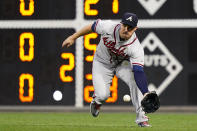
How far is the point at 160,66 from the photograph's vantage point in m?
12.7

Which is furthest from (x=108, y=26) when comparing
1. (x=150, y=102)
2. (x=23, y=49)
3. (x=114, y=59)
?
(x=23, y=49)

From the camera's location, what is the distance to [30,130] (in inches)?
325

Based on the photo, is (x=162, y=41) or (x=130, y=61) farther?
(x=162, y=41)

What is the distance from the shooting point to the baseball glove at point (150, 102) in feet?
27.1

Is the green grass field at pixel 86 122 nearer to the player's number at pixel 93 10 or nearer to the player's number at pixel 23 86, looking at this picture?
the player's number at pixel 23 86

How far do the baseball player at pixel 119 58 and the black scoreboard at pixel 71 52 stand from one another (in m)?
3.22

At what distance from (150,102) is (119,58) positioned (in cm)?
105

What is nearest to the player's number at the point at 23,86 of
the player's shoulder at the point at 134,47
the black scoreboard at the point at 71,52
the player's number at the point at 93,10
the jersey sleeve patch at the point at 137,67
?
the black scoreboard at the point at 71,52

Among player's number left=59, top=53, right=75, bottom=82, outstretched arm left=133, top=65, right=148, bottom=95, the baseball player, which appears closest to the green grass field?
the baseball player

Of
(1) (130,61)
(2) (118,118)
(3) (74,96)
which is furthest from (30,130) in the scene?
(3) (74,96)

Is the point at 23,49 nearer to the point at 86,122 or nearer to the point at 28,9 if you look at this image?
the point at 28,9

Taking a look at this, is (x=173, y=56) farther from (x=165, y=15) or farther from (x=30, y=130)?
(x=30, y=130)

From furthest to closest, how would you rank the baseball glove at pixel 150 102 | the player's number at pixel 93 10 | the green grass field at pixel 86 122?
the player's number at pixel 93 10 → the green grass field at pixel 86 122 → the baseball glove at pixel 150 102

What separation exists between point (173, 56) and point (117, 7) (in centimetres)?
147
